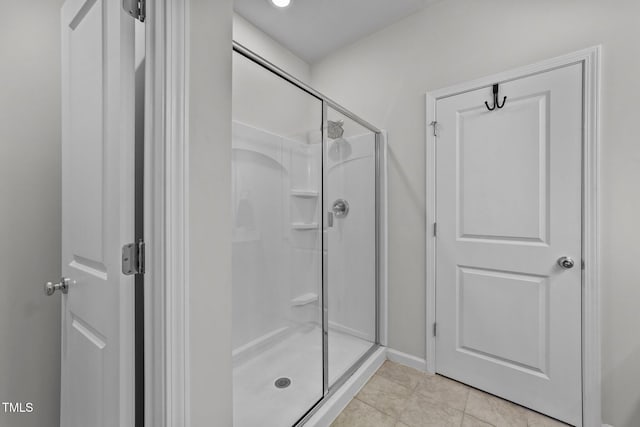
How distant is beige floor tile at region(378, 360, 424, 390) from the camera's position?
6.01 ft

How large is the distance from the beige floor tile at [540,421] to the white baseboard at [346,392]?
0.88 meters

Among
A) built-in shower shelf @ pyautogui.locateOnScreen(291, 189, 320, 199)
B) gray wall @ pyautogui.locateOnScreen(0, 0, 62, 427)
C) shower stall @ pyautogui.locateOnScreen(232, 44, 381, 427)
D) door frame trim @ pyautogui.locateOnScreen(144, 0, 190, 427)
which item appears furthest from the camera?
built-in shower shelf @ pyautogui.locateOnScreen(291, 189, 320, 199)

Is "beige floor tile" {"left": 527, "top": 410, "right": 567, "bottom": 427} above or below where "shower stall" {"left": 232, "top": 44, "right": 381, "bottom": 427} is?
below

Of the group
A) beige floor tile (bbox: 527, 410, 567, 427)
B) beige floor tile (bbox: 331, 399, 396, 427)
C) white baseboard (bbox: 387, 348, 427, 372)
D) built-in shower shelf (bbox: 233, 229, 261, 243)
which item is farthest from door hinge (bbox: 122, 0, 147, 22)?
beige floor tile (bbox: 527, 410, 567, 427)

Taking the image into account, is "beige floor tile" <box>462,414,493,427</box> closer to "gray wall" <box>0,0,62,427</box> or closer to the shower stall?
the shower stall

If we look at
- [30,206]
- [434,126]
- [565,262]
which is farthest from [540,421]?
[30,206]

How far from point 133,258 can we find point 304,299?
47.6 inches

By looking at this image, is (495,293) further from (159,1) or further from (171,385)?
(159,1)

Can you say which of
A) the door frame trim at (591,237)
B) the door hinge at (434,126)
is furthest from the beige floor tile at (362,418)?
the door hinge at (434,126)

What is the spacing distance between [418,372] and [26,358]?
7.09 feet

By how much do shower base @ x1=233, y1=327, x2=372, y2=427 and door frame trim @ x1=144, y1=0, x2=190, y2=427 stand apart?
0.80 metres

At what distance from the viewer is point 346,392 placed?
1636mm

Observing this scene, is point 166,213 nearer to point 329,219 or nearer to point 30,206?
point 30,206

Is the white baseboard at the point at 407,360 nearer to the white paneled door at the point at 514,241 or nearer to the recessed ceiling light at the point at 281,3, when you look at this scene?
the white paneled door at the point at 514,241
